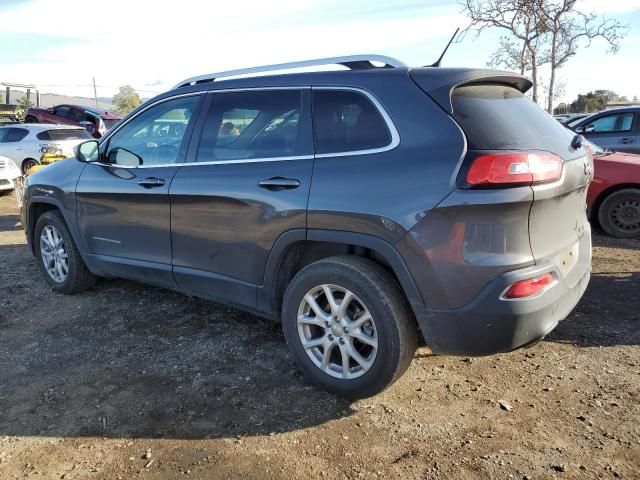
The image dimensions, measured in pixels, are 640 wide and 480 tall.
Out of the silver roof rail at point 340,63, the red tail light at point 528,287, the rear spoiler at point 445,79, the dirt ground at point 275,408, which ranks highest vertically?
the silver roof rail at point 340,63

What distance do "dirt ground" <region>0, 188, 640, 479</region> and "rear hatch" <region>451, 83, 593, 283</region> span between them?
84cm

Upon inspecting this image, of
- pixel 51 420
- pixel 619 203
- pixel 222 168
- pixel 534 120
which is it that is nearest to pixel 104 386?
pixel 51 420

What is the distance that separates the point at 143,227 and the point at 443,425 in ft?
8.29

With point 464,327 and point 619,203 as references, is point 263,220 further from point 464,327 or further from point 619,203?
point 619,203

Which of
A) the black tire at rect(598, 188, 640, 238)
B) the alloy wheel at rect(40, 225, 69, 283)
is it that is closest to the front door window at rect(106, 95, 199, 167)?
the alloy wheel at rect(40, 225, 69, 283)

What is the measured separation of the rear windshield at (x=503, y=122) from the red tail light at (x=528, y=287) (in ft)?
2.13

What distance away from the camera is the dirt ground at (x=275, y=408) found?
2639 millimetres

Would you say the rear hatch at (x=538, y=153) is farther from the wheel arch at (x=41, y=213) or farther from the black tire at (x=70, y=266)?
the black tire at (x=70, y=266)

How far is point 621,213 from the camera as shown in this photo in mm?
6977

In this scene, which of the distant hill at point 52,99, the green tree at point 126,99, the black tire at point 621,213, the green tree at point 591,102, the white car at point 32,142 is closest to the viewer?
the black tire at point 621,213

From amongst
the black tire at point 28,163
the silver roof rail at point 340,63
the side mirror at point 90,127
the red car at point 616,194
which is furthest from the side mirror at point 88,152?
the side mirror at point 90,127

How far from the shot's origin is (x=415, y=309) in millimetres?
2828

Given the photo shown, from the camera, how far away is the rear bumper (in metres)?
2.64

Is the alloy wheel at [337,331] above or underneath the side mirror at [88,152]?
underneath
